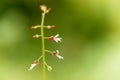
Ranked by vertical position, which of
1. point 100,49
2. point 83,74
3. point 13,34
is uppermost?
point 13,34

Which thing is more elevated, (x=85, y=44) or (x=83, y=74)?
(x=85, y=44)

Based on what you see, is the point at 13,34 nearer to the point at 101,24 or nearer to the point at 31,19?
the point at 31,19

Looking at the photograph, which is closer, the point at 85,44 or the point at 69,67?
the point at 69,67

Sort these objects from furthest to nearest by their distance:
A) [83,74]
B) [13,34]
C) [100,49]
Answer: [13,34] < [100,49] < [83,74]

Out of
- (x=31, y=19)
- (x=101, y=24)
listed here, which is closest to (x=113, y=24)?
(x=101, y=24)

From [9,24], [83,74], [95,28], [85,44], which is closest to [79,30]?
[95,28]

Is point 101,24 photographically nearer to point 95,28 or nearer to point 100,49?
point 95,28

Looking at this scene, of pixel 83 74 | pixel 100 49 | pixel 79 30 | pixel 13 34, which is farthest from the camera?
pixel 79 30
